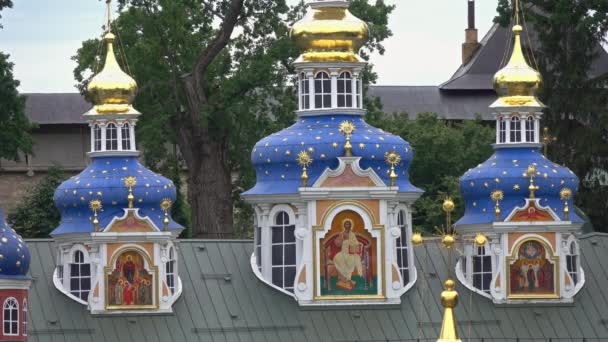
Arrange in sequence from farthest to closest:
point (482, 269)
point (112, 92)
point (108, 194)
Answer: point (482, 269) → point (112, 92) → point (108, 194)

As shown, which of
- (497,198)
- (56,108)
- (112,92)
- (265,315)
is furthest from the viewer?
(56,108)

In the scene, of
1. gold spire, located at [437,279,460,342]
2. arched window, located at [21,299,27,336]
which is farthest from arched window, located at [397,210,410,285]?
gold spire, located at [437,279,460,342]

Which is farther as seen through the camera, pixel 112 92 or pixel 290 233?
pixel 112 92

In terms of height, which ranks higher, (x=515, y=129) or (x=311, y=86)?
(x=311, y=86)

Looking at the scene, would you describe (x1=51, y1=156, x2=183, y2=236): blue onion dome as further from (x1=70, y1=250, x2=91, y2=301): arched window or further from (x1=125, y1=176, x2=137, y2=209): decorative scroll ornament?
(x1=70, y1=250, x2=91, y2=301): arched window

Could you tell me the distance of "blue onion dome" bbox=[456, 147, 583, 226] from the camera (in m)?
103

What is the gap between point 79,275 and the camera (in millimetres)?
100938

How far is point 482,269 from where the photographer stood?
10356 cm

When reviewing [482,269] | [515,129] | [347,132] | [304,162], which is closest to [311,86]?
[347,132]

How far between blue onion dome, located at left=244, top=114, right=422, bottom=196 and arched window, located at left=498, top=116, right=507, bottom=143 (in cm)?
316

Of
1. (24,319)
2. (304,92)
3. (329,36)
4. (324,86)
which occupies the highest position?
(329,36)

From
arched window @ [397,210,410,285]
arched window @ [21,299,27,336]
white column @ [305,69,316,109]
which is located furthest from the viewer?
white column @ [305,69,316,109]

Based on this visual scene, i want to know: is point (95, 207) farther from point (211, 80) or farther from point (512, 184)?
point (211, 80)

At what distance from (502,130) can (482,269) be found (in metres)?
3.66
